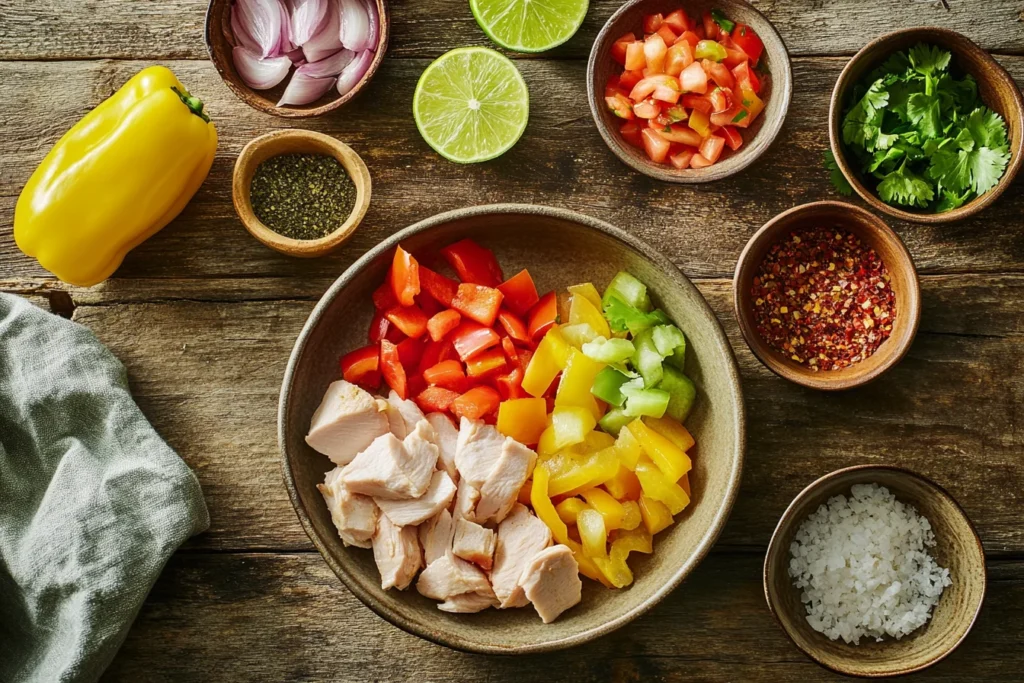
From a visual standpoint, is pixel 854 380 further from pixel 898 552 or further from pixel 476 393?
pixel 476 393

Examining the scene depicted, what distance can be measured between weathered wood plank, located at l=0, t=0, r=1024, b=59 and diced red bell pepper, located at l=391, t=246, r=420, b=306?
2.46 ft

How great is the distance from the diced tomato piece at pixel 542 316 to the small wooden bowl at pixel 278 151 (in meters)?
0.61

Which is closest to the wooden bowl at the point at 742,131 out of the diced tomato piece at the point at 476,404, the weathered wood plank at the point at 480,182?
the weathered wood plank at the point at 480,182

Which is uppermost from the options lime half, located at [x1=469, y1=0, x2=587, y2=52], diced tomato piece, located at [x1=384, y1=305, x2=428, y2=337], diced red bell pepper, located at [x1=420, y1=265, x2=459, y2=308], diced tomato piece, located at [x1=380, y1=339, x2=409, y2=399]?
lime half, located at [x1=469, y1=0, x2=587, y2=52]

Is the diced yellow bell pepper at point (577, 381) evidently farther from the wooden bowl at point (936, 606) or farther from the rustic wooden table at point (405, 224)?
the wooden bowl at point (936, 606)

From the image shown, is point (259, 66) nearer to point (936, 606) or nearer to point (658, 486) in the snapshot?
point (658, 486)

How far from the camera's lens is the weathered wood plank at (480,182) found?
2545 mm

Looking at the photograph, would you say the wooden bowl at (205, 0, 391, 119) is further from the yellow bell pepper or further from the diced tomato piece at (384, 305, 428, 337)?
the diced tomato piece at (384, 305, 428, 337)

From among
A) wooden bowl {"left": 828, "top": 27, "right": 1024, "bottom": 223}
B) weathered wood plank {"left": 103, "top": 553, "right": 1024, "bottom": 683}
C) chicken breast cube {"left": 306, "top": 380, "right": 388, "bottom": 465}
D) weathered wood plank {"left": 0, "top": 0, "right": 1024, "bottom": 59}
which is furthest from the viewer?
weathered wood plank {"left": 0, "top": 0, "right": 1024, "bottom": 59}

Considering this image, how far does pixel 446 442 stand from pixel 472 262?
22.0 inches

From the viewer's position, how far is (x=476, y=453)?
2.26 meters

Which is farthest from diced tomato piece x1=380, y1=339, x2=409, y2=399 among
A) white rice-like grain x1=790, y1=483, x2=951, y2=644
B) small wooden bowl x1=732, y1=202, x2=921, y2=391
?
white rice-like grain x1=790, y1=483, x2=951, y2=644

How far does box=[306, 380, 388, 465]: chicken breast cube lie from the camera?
2.25 metres

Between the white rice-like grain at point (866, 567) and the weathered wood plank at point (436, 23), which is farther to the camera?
the weathered wood plank at point (436, 23)
